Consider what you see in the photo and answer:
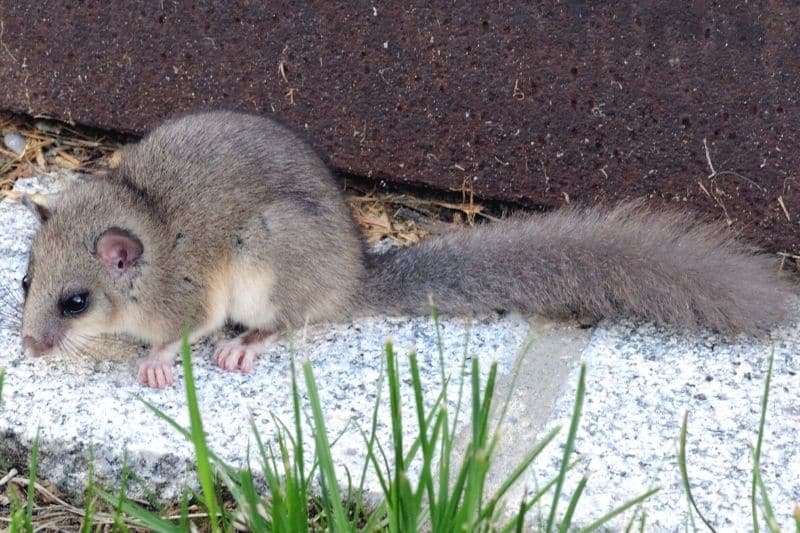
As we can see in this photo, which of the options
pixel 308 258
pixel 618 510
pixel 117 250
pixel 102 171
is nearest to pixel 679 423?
pixel 618 510

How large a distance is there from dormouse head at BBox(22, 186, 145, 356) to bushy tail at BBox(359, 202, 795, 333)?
2.54 feet

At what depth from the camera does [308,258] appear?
11.2 feet

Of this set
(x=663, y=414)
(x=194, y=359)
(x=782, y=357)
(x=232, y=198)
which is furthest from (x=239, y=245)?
(x=782, y=357)

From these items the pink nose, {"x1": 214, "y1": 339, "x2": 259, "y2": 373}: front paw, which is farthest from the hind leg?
the pink nose

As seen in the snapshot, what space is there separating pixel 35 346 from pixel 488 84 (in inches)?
68.1

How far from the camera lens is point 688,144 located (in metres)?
3.62

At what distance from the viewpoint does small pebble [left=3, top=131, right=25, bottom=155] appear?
460cm

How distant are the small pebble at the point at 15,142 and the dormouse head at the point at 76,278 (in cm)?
132

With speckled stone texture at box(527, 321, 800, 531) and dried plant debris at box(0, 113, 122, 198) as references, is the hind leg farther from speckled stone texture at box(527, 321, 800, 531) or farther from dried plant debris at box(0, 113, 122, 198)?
dried plant debris at box(0, 113, 122, 198)

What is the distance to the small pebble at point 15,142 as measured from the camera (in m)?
4.60

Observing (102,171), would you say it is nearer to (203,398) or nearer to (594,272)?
(203,398)

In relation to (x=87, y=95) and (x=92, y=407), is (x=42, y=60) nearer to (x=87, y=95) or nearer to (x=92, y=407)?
(x=87, y=95)

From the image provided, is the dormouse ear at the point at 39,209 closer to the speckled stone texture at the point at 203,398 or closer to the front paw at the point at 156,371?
the speckled stone texture at the point at 203,398

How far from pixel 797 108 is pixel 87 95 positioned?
2711 mm
